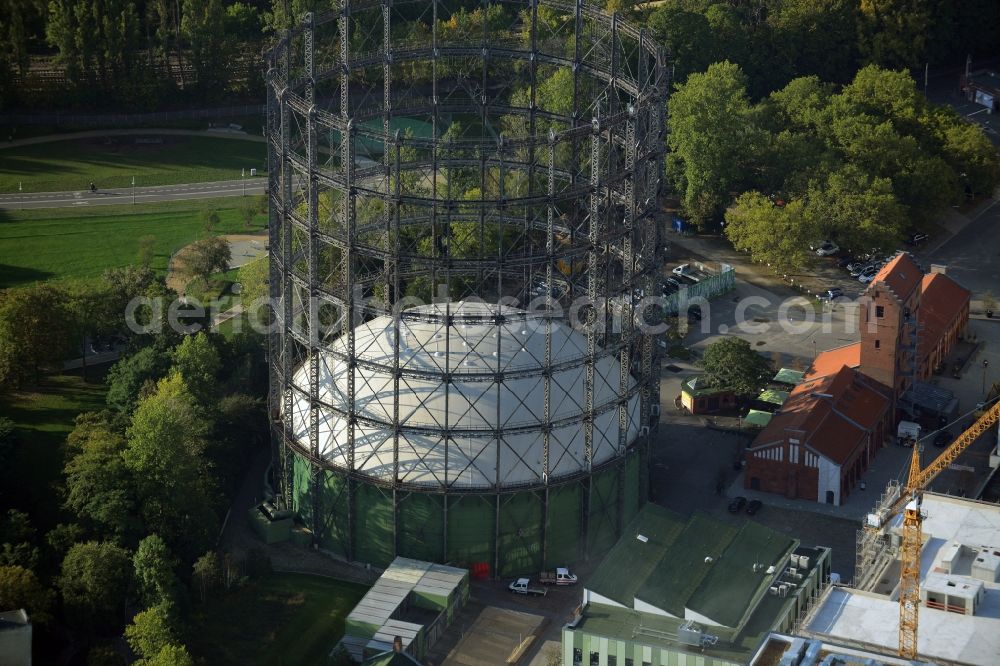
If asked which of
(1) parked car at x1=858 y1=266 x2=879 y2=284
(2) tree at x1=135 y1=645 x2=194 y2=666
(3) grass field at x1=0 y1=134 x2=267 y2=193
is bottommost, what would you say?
(2) tree at x1=135 y1=645 x2=194 y2=666

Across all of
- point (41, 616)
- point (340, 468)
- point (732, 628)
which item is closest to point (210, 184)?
point (340, 468)

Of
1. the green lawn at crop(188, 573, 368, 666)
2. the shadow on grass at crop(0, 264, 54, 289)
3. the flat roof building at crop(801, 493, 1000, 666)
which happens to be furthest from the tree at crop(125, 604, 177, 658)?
the shadow on grass at crop(0, 264, 54, 289)

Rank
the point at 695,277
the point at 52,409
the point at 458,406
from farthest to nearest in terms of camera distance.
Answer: the point at 695,277 < the point at 52,409 < the point at 458,406

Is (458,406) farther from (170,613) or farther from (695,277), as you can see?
(695,277)

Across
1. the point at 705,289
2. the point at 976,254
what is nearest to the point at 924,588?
the point at 705,289

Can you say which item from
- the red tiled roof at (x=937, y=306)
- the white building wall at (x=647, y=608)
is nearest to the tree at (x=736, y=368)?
the red tiled roof at (x=937, y=306)

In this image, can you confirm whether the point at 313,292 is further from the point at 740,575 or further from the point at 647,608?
the point at 740,575

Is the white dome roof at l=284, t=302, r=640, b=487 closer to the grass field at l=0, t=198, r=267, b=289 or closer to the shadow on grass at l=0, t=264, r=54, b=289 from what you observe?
the shadow on grass at l=0, t=264, r=54, b=289
